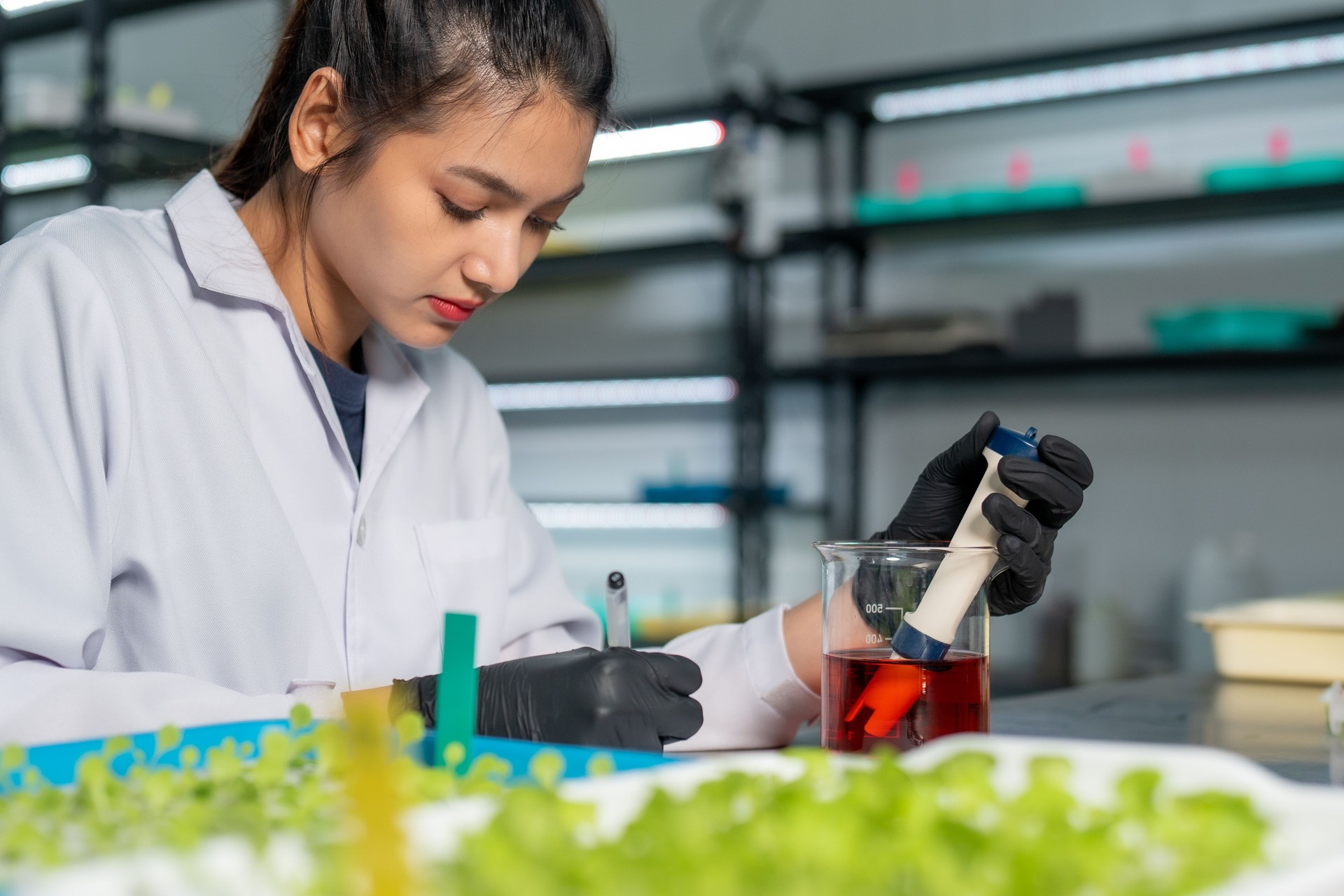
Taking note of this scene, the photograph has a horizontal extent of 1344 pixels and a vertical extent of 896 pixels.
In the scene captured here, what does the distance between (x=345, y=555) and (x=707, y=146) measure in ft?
8.24

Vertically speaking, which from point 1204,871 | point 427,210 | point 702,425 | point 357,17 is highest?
point 357,17

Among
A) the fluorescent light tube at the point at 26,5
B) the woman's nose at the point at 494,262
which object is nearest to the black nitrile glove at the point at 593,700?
the woman's nose at the point at 494,262

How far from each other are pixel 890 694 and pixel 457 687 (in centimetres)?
30

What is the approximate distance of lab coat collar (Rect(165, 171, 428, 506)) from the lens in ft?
3.90

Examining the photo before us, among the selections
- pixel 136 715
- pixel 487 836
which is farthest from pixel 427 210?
pixel 487 836

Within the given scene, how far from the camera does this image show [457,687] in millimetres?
554

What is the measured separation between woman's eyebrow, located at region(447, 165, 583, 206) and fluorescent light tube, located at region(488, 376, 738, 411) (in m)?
2.35

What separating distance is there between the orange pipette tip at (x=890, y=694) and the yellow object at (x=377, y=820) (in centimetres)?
52

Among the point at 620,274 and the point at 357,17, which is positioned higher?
the point at 357,17

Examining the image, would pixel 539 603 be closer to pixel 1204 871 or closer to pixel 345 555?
pixel 345 555

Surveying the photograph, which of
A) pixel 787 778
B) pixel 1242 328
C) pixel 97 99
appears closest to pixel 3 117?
pixel 97 99

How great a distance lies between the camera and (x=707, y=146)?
3.50 meters

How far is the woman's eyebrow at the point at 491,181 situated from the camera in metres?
1.07

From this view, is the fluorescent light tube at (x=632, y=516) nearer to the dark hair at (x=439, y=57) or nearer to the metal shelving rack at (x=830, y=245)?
the metal shelving rack at (x=830, y=245)
